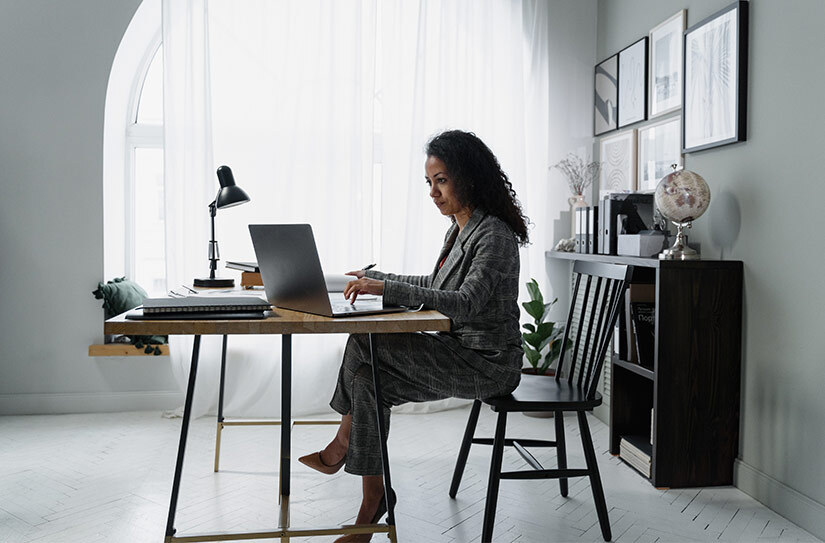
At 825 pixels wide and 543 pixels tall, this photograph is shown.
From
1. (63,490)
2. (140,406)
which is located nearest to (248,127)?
(140,406)

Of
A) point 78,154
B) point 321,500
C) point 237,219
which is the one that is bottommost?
point 321,500

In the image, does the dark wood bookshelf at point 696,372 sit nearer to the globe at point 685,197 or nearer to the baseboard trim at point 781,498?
the baseboard trim at point 781,498

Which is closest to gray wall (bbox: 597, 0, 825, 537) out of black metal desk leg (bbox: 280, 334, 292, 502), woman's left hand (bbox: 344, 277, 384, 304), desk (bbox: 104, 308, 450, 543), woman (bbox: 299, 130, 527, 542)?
woman (bbox: 299, 130, 527, 542)

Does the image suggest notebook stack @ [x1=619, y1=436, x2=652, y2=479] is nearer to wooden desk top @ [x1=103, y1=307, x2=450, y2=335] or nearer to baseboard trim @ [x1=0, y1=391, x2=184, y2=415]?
wooden desk top @ [x1=103, y1=307, x2=450, y2=335]

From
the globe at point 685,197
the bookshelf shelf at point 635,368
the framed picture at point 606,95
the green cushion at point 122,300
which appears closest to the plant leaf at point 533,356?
the bookshelf shelf at point 635,368

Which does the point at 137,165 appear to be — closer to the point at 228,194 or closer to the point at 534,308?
the point at 228,194

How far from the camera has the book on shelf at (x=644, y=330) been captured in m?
2.76

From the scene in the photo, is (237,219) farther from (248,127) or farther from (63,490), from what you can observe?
(63,490)

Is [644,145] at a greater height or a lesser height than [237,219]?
greater

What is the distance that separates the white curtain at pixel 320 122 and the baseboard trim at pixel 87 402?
9.5 inches

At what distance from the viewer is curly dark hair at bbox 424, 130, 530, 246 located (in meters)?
2.16

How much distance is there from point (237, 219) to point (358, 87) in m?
0.96

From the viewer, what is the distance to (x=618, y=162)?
3.51m

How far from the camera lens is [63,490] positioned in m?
2.53
